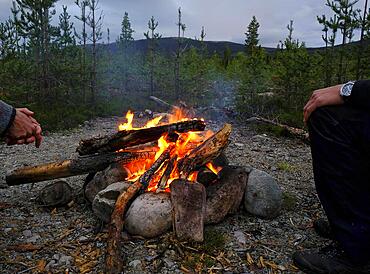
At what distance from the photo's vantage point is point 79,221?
11.6 feet

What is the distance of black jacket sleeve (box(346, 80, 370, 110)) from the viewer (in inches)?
94.7

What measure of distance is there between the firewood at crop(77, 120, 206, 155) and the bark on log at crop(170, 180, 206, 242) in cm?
85

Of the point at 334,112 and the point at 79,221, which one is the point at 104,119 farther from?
the point at 334,112

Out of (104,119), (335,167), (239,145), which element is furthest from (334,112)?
(104,119)

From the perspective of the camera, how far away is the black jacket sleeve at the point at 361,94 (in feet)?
7.89

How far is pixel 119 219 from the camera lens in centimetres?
307

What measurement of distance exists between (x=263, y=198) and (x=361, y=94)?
5.30 feet

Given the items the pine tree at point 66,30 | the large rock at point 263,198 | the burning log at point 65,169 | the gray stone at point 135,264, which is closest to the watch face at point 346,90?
the large rock at point 263,198

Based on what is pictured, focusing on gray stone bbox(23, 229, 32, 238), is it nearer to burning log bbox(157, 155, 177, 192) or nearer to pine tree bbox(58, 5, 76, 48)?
burning log bbox(157, 155, 177, 192)

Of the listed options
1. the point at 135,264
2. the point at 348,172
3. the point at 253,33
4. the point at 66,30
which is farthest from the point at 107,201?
the point at 253,33

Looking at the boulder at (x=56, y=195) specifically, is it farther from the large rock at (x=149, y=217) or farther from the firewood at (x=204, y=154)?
the firewood at (x=204, y=154)

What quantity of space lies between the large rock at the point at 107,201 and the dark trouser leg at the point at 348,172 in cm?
209

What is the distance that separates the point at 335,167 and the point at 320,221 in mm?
943

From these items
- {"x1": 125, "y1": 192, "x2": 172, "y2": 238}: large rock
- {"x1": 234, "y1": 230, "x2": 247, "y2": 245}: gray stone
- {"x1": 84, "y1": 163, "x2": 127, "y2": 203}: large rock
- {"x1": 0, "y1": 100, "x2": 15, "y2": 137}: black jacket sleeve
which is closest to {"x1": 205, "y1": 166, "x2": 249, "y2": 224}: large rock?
{"x1": 234, "y1": 230, "x2": 247, "y2": 245}: gray stone
